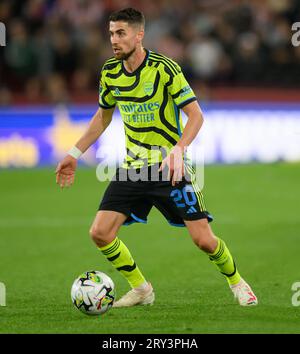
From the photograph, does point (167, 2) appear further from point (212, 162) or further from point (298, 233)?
point (298, 233)

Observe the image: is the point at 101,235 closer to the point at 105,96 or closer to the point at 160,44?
the point at 105,96

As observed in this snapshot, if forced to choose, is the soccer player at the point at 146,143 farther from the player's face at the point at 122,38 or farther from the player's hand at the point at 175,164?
the player's hand at the point at 175,164

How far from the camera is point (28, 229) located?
12703 millimetres

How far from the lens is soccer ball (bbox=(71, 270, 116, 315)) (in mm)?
7051

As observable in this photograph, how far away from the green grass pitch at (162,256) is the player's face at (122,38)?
6.49 ft

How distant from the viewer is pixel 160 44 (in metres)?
19.3

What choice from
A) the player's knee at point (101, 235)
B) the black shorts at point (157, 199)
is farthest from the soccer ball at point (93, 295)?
the black shorts at point (157, 199)

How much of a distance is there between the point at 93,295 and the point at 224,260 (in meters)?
1.11

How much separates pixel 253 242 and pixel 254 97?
7112 millimetres

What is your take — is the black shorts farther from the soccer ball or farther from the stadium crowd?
the stadium crowd

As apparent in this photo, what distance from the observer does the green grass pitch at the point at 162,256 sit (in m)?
6.93

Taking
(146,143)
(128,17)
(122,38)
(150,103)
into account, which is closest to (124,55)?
(122,38)
